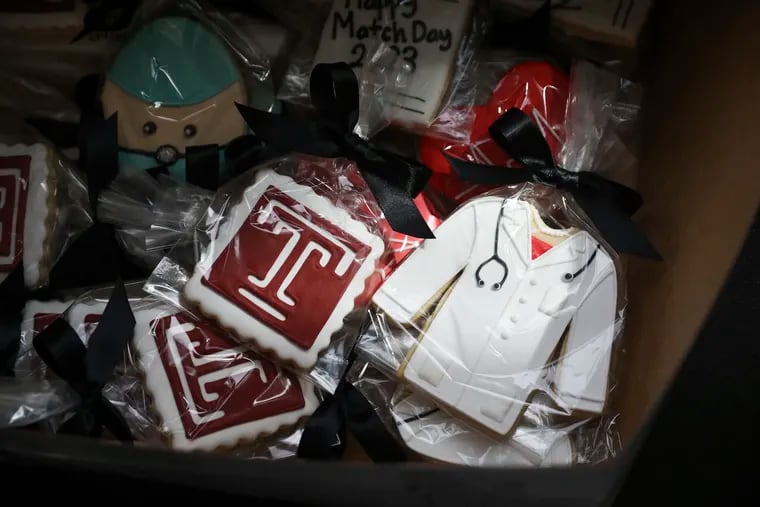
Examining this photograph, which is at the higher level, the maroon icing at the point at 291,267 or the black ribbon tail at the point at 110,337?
the maroon icing at the point at 291,267

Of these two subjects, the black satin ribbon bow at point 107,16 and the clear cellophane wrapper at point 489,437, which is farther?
the black satin ribbon bow at point 107,16

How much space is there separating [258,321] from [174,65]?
418 mm

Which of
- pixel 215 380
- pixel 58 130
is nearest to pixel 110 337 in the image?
pixel 215 380

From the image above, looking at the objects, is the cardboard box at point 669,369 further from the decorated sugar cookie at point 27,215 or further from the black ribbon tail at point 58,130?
the black ribbon tail at point 58,130

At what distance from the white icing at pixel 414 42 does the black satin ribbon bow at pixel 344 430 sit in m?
0.39

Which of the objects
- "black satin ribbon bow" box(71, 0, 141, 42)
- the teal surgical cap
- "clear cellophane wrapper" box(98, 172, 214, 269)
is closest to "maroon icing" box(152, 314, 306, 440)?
"clear cellophane wrapper" box(98, 172, 214, 269)

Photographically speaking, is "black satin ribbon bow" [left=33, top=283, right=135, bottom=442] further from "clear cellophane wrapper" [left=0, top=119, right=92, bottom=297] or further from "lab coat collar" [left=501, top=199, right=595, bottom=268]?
"lab coat collar" [left=501, top=199, right=595, bottom=268]

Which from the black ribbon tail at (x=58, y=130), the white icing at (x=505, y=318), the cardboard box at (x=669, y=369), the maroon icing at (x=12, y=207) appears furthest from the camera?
the black ribbon tail at (x=58, y=130)

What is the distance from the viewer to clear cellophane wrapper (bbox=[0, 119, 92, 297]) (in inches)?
36.7

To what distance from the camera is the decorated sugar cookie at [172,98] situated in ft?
3.27

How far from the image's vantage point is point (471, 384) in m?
0.82

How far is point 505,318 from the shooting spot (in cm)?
82

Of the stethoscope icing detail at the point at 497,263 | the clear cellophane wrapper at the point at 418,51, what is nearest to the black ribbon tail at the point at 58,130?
the clear cellophane wrapper at the point at 418,51

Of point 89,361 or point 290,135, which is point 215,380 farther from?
point 290,135
